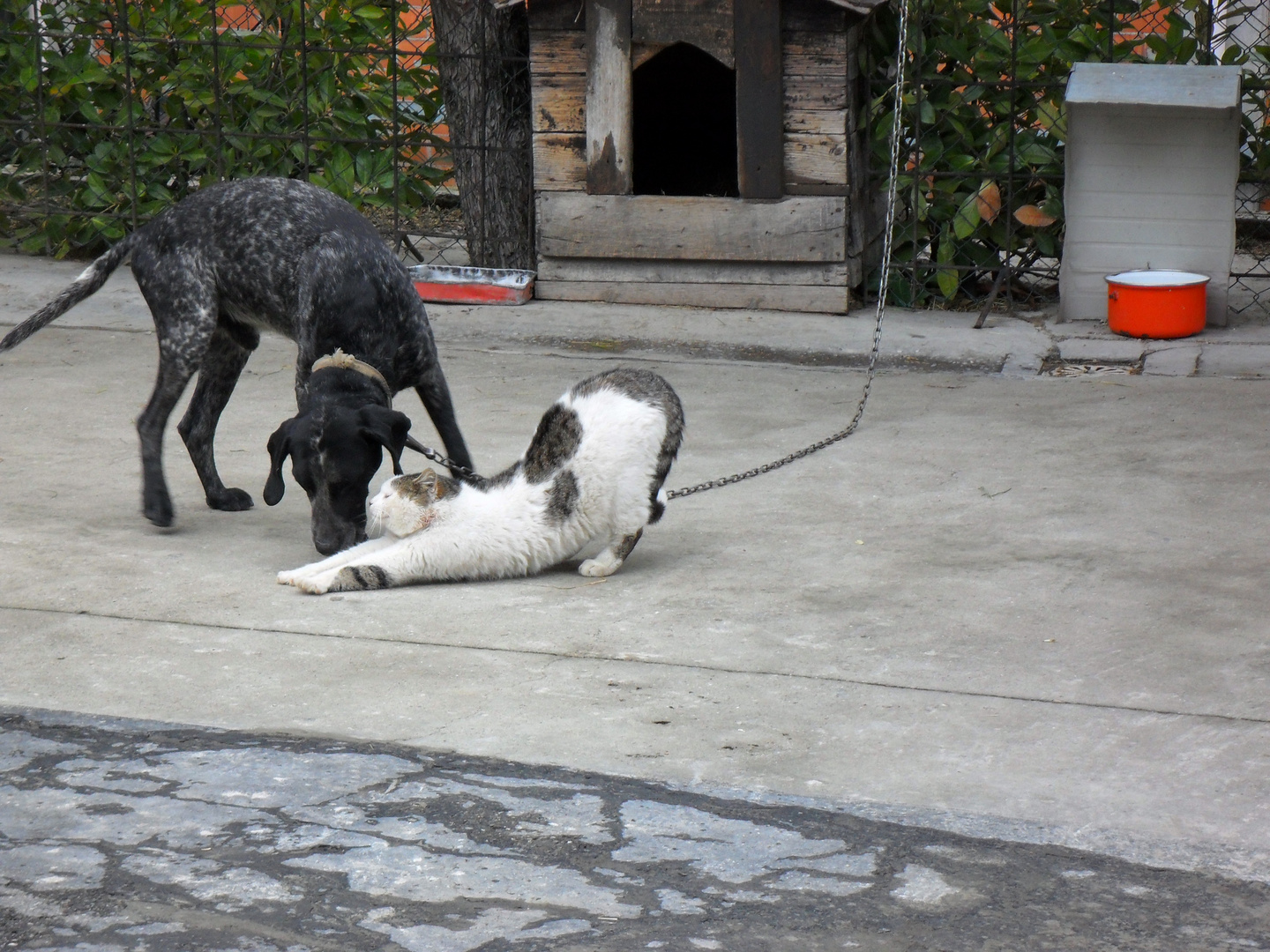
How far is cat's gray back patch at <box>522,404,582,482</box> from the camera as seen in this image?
4.39 meters

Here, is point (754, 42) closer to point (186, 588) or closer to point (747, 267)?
point (747, 267)

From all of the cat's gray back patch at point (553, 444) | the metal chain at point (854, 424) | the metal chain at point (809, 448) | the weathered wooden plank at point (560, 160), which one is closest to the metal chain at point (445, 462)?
the metal chain at point (809, 448)

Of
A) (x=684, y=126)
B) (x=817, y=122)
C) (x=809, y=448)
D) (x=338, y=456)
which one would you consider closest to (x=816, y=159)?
(x=817, y=122)

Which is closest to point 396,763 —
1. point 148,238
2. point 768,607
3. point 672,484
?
point 768,607

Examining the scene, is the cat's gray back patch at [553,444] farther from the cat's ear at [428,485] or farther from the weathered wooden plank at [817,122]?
the weathered wooden plank at [817,122]

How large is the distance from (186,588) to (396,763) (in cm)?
142

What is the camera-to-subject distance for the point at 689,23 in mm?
7625

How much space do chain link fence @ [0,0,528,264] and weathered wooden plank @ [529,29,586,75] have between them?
16.1 inches

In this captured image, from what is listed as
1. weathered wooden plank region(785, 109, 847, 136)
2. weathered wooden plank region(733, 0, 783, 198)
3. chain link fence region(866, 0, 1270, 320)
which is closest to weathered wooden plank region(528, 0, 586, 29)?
weathered wooden plank region(733, 0, 783, 198)

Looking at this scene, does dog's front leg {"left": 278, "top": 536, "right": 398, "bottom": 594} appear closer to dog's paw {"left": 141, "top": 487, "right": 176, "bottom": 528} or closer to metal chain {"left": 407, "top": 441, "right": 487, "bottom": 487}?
metal chain {"left": 407, "top": 441, "right": 487, "bottom": 487}

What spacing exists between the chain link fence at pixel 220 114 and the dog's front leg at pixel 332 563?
4.29 metres

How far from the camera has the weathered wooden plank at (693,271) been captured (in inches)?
311

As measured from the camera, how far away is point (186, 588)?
173 inches

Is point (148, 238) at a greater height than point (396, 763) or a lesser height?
greater
